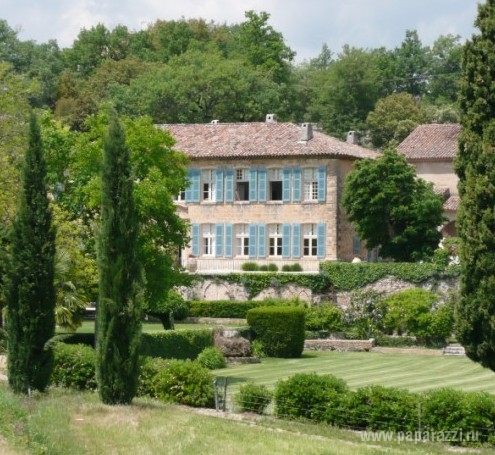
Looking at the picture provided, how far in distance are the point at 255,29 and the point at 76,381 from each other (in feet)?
235

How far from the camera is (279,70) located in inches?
3807

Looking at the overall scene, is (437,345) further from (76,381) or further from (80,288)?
(76,381)

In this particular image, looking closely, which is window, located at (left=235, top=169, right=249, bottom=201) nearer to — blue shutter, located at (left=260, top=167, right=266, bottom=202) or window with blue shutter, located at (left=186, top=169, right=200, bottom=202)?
blue shutter, located at (left=260, top=167, right=266, bottom=202)

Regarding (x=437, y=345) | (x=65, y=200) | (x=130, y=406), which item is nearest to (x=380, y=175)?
(x=437, y=345)

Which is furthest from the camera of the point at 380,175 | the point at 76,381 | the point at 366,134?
the point at 366,134

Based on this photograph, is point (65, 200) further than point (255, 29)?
No

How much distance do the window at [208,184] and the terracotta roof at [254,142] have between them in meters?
1.26

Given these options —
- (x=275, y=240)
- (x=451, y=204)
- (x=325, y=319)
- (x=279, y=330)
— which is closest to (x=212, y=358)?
(x=279, y=330)

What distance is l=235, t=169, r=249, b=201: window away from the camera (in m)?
66.3

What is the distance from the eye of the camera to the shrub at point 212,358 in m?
41.5

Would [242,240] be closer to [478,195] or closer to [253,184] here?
[253,184]

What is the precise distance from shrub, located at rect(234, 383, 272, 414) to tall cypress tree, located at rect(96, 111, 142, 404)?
2.47 m

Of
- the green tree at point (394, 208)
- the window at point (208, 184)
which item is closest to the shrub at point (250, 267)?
the window at point (208, 184)

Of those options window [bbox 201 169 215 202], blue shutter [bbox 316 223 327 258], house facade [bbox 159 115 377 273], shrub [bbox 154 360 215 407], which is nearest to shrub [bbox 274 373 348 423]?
shrub [bbox 154 360 215 407]
